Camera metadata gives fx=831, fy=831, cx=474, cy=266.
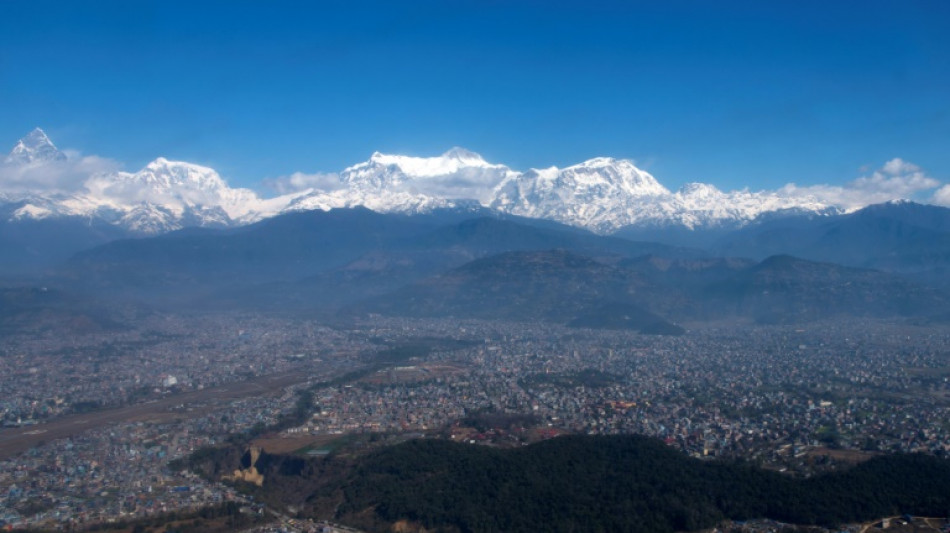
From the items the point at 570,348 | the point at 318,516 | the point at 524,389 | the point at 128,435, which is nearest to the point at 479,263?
the point at 570,348

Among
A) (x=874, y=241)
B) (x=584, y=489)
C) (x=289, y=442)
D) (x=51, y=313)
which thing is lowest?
(x=289, y=442)

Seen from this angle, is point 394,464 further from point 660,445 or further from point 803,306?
point 803,306

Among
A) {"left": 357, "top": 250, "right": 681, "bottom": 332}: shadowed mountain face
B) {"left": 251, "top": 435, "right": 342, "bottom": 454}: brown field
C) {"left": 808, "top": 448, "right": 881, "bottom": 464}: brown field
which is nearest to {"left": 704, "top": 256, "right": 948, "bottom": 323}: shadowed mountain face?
{"left": 357, "top": 250, "right": 681, "bottom": 332}: shadowed mountain face

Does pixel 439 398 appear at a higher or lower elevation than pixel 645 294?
lower

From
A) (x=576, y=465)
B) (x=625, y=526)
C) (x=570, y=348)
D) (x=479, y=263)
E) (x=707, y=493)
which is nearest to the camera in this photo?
(x=625, y=526)

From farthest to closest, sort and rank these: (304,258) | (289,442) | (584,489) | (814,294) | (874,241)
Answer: (304,258) < (874,241) < (814,294) < (289,442) < (584,489)

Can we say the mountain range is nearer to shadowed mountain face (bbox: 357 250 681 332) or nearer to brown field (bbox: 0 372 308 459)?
shadowed mountain face (bbox: 357 250 681 332)

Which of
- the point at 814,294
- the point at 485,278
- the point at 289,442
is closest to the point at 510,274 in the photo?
the point at 485,278

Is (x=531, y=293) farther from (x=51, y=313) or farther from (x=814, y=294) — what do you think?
(x=51, y=313)
